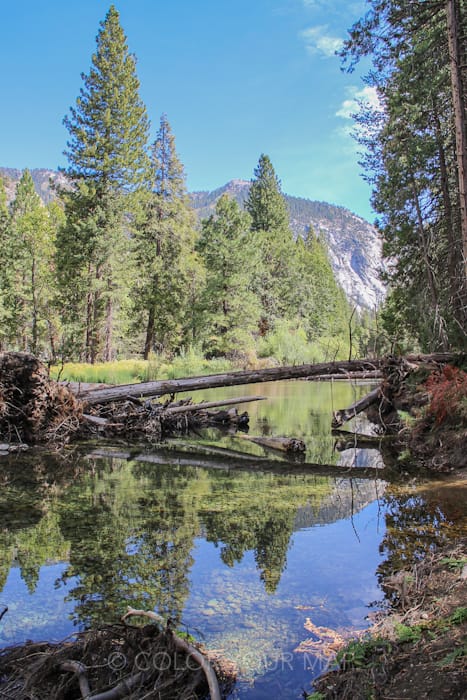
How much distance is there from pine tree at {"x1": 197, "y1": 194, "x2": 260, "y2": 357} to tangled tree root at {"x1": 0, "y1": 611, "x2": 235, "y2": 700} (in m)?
35.5

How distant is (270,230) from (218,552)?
53618 millimetres

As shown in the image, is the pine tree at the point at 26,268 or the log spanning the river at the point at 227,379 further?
the pine tree at the point at 26,268

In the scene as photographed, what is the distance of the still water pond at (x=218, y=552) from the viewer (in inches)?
140

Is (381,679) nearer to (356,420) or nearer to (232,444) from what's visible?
(232,444)

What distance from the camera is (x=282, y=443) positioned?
11234 millimetres

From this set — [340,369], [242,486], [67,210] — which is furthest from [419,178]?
[67,210]

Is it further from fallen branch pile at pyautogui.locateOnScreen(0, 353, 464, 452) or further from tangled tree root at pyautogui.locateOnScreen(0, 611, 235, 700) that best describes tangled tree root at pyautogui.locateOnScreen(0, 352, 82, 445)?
tangled tree root at pyautogui.locateOnScreen(0, 611, 235, 700)

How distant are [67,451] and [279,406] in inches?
427

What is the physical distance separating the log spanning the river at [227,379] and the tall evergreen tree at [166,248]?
23.6 meters

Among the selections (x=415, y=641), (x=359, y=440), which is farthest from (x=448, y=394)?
(x=415, y=641)

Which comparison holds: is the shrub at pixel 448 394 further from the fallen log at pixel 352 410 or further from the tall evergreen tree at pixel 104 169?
the tall evergreen tree at pixel 104 169

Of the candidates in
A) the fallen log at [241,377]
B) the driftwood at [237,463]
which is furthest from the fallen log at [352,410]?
the driftwood at [237,463]

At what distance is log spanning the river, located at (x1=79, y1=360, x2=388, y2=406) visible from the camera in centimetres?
1276

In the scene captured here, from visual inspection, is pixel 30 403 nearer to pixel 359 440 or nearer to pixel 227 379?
pixel 227 379
